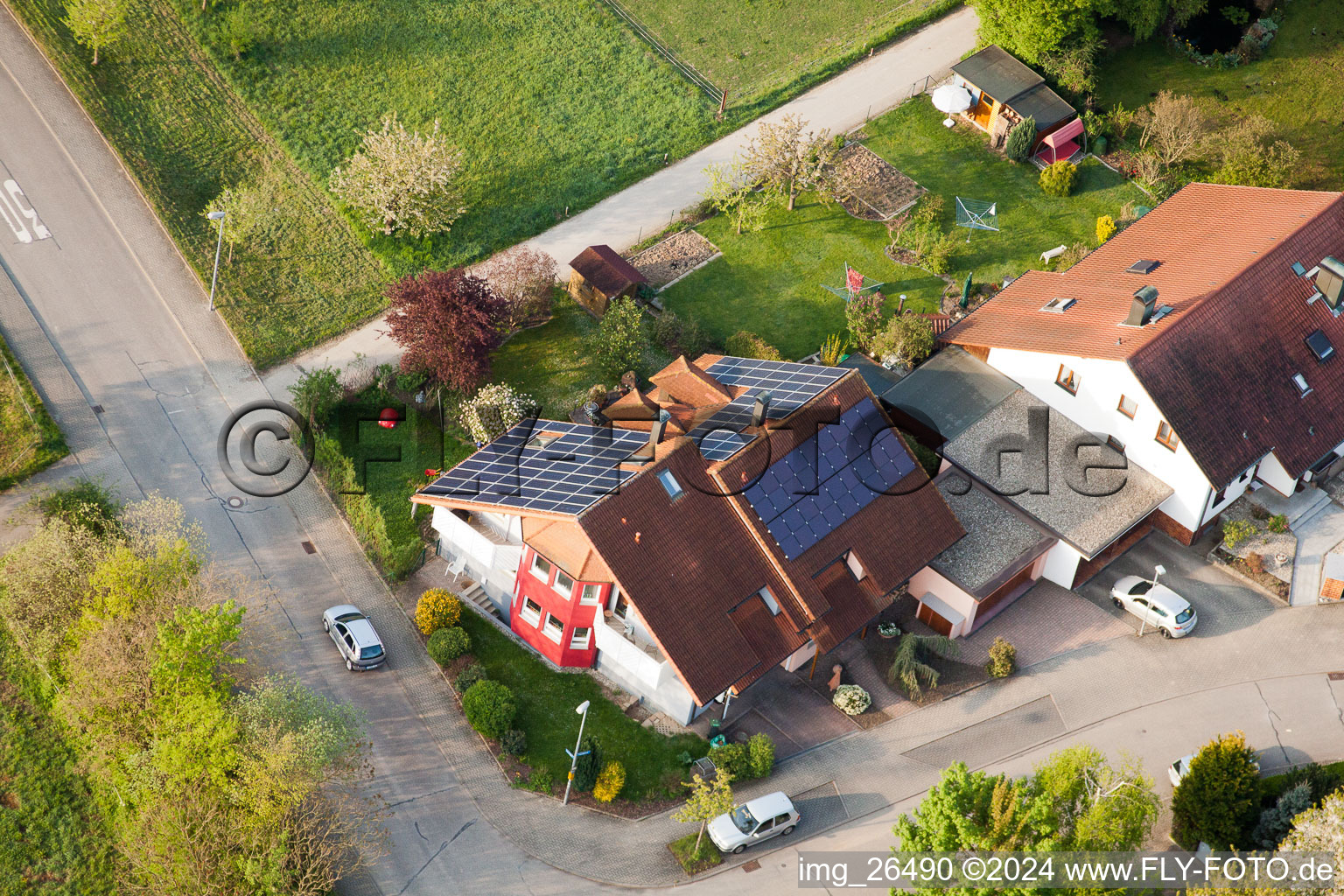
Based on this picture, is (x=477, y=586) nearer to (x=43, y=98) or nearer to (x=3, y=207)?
(x=3, y=207)

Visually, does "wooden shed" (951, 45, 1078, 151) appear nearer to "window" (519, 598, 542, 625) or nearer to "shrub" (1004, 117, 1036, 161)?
"shrub" (1004, 117, 1036, 161)

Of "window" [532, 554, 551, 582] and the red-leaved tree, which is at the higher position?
the red-leaved tree

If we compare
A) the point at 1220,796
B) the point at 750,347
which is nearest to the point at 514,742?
the point at 750,347

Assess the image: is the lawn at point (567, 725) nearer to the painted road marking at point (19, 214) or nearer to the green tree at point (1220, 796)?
the green tree at point (1220, 796)

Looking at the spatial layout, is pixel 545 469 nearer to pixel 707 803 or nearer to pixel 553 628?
pixel 553 628

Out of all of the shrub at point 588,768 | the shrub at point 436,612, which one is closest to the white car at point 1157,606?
the shrub at point 588,768

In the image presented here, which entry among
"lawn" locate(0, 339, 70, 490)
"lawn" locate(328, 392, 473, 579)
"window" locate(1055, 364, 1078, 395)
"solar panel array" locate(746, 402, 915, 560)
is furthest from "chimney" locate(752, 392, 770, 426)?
"lawn" locate(0, 339, 70, 490)
